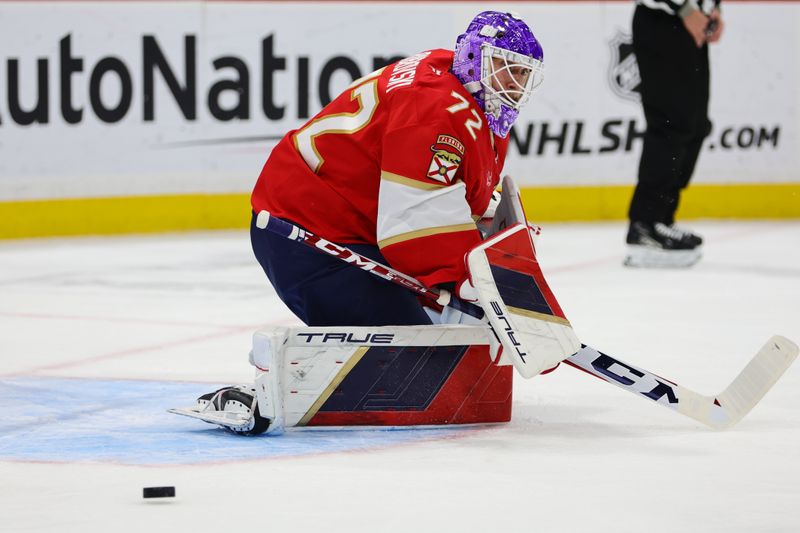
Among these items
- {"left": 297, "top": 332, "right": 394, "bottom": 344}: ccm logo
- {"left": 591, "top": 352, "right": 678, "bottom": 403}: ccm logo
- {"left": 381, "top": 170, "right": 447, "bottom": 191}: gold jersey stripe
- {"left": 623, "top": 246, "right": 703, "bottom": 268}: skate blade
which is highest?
{"left": 381, "top": 170, "right": 447, "bottom": 191}: gold jersey stripe

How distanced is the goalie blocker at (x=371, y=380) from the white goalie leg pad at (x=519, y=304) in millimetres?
93

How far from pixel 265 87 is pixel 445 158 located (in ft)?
13.1

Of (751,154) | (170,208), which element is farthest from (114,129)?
(751,154)

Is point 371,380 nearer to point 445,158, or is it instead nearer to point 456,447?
point 456,447

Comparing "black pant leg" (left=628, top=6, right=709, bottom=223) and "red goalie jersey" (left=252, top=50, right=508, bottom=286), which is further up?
"red goalie jersey" (left=252, top=50, right=508, bottom=286)

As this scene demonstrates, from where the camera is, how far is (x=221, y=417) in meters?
2.31

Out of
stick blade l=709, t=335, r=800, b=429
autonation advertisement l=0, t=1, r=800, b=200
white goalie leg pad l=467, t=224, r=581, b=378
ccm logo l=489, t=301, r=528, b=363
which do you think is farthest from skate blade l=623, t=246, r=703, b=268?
ccm logo l=489, t=301, r=528, b=363

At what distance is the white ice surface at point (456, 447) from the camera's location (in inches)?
71.5

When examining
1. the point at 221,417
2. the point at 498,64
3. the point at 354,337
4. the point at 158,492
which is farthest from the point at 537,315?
the point at 158,492

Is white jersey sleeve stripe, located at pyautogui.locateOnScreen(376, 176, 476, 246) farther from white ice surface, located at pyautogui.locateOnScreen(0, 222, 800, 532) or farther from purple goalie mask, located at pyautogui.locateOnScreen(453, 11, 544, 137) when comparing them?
white ice surface, located at pyautogui.locateOnScreen(0, 222, 800, 532)

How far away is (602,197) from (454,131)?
15.1 feet

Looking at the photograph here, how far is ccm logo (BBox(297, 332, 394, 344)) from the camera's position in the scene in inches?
90.0

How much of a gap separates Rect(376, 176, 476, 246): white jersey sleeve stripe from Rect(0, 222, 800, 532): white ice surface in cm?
35

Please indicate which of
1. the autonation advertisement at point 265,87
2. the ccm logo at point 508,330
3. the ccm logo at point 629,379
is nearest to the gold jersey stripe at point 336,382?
Result: the ccm logo at point 508,330
